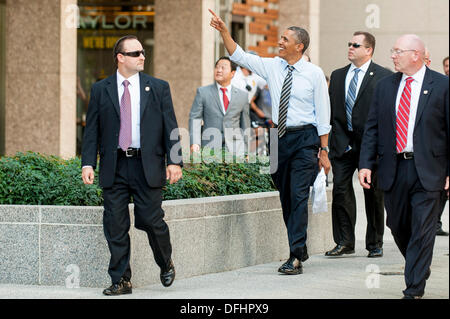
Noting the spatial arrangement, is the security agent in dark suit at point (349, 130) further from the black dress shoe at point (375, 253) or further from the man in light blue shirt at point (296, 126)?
the man in light blue shirt at point (296, 126)

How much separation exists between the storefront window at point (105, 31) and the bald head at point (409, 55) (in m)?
13.9

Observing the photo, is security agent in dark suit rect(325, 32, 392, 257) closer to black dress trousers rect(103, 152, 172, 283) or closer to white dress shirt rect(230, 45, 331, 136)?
white dress shirt rect(230, 45, 331, 136)

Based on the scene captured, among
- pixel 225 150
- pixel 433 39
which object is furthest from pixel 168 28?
pixel 433 39

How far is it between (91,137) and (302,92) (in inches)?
87.6

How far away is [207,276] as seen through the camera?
926 cm

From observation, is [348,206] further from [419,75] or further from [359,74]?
[419,75]

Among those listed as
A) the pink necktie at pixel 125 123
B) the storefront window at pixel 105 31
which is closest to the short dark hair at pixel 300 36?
the pink necktie at pixel 125 123

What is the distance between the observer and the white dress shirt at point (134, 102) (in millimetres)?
8148

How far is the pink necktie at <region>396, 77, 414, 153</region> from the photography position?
7.77m

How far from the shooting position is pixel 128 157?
8102mm

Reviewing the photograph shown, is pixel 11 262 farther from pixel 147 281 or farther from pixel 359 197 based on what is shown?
pixel 359 197

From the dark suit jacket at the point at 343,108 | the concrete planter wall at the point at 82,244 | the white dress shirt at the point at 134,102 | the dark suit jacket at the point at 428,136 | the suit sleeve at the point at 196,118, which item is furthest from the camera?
the suit sleeve at the point at 196,118

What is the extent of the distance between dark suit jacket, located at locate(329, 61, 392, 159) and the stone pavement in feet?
3.78

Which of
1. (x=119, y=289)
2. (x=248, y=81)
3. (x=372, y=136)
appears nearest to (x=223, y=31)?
(x=372, y=136)
